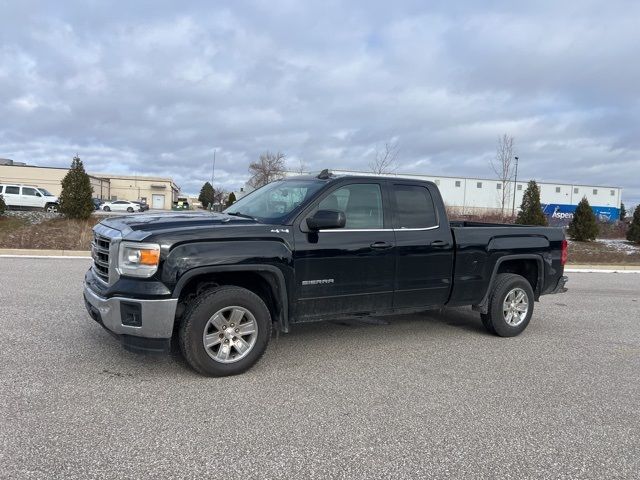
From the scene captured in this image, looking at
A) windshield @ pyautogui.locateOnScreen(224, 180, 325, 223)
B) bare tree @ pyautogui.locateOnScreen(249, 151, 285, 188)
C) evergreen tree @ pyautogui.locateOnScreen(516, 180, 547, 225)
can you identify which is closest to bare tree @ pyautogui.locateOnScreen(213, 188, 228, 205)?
bare tree @ pyautogui.locateOnScreen(249, 151, 285, 188)

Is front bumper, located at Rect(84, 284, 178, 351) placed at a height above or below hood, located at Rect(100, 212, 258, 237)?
below

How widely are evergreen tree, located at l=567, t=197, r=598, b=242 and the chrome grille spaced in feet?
74.7

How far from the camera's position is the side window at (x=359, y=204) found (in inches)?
208

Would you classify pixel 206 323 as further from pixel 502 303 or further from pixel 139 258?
pixel 502 303

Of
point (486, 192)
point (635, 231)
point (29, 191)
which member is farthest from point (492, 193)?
point (29, 191)

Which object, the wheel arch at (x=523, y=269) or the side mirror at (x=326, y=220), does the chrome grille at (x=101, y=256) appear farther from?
the wheel arch at (x=523, y=269)

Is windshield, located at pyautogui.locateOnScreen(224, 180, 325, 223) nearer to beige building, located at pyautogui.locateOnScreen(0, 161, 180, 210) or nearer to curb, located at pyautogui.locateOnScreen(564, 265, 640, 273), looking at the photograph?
curb, located at pyautogui.locateOnScreen(564, 265, 640, 273)

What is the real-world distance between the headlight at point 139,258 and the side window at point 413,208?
254 cm

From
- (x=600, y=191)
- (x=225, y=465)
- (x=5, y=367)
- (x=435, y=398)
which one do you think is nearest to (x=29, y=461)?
(x=225, y=465)

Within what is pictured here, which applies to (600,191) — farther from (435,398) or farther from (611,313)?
(435,398)

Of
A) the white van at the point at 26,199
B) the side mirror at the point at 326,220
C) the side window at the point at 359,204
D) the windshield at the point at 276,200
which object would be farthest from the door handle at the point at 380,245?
the white van at the point at 26,199

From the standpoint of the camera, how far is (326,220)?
4.79 metres

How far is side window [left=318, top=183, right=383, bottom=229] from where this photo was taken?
5.29 m

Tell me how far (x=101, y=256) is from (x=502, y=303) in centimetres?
457
